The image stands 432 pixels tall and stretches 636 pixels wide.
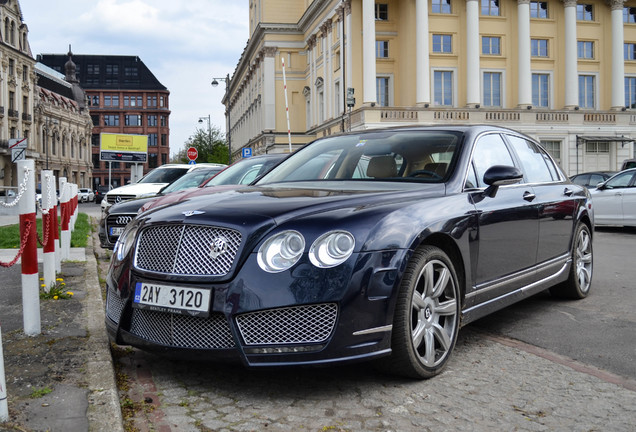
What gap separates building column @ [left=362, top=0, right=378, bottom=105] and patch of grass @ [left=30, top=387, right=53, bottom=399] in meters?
42.0

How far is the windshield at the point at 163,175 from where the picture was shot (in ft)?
52.7

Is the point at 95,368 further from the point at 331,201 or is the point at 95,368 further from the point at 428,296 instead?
the point at 428,296

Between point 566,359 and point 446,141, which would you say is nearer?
point 566,359

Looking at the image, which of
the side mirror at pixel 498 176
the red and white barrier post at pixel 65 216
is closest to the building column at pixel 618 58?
the red and white barrier post at pixel 65 216

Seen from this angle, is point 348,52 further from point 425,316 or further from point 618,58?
point 425,316

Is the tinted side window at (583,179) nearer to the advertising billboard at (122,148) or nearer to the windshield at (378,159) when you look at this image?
the windshield at (378,159)

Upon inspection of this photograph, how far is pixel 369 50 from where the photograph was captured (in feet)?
147

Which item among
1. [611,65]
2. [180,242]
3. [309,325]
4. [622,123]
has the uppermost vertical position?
[611,65]

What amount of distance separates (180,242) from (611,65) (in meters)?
51.0

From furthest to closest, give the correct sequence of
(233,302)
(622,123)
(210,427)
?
(622,123) < (233,302) < (210,427)

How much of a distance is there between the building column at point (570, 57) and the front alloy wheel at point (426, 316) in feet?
154

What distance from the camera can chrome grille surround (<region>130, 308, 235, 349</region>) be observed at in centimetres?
355

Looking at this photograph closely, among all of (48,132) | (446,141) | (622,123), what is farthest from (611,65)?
(48,132)

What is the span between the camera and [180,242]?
3729mm
